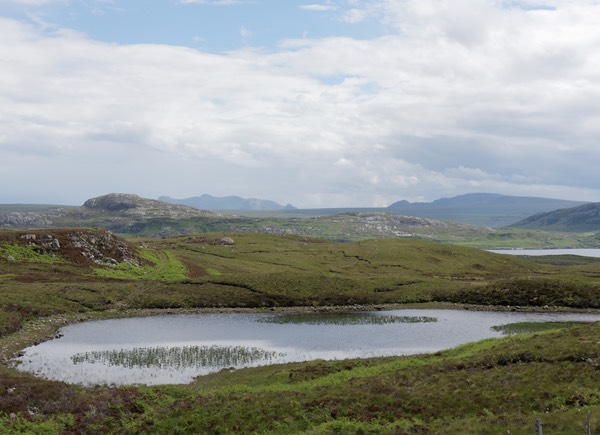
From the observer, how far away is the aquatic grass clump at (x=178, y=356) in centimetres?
4994

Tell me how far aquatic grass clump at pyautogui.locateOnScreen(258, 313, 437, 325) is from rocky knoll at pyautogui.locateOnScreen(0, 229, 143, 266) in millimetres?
53516

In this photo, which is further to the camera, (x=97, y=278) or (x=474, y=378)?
(x=97, y=278)

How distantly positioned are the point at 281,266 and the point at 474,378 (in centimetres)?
10095

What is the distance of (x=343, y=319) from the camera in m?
78.1

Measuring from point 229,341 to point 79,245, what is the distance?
229 feet

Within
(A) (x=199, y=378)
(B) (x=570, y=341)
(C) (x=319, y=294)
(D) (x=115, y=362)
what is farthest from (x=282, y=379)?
(C) (x=319, y=294)

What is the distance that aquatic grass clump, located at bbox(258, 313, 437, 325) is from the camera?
247ft

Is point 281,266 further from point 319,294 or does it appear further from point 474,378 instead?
point 474,378

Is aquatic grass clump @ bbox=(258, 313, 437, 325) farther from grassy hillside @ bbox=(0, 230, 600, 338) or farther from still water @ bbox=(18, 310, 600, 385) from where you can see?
grassy hillside @ bbox=(0, 230, 600, 338)

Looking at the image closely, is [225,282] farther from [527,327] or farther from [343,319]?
[527,327]

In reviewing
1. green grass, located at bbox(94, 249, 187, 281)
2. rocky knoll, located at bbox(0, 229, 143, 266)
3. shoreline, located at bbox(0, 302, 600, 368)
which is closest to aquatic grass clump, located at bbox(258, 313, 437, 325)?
shoreline, located at bbox(0, 302, 600, 368)

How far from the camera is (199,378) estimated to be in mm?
44719

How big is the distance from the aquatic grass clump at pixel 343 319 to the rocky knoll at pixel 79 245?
53516 millimetres

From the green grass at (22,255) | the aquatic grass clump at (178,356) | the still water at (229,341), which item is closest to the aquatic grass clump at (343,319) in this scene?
the still water at (229,341)
